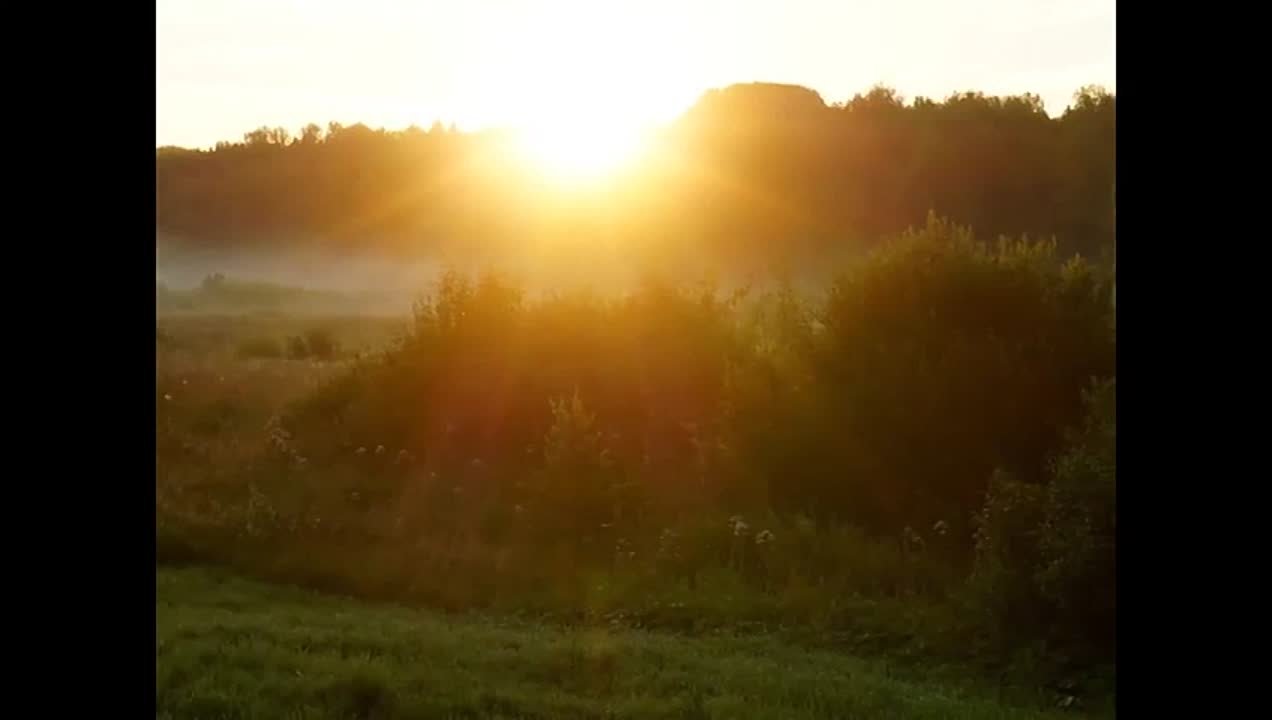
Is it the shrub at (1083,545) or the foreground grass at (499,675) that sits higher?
the shrub at (1083,545)

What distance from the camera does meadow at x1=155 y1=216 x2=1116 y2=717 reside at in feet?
25.9

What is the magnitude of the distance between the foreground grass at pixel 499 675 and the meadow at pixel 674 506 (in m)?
0.03


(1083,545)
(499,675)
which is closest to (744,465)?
(1083,545)

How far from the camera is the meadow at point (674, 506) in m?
7.90

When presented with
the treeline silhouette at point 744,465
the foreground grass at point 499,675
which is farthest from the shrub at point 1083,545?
the foreground grass at point 499,675

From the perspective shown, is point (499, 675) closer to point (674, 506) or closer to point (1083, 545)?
point (1083, 545)

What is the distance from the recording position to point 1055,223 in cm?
2283

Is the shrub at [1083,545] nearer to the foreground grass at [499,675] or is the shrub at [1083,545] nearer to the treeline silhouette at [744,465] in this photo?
the treeline silhouette at [744,465]

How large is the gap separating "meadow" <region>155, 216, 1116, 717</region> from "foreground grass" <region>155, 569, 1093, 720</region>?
33 mm

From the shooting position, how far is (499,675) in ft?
25.6

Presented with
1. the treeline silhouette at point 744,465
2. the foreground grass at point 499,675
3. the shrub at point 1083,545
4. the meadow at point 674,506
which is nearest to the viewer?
the foreground grass at point 499,675
